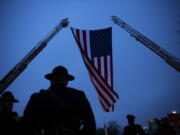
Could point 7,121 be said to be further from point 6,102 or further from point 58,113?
point 58,113

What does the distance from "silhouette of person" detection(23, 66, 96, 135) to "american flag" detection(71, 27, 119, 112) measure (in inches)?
137

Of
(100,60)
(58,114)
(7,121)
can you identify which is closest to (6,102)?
(7,121)

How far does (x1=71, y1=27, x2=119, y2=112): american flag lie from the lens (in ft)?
17.2

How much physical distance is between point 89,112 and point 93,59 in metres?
4.16

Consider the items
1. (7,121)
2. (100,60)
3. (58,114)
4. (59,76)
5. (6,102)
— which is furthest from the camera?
(100,60)

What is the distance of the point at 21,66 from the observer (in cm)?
1352

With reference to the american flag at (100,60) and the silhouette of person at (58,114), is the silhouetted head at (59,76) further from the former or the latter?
the american flag at (100,60)

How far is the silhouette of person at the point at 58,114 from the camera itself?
164 centimetres

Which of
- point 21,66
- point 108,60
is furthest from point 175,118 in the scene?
point 21,66

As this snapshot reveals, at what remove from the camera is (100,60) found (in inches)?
231

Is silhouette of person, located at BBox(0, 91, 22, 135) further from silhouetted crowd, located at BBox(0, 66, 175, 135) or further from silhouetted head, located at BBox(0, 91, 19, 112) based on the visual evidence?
silhouetted crowd, located at BBox(0, 66, 175, 135)

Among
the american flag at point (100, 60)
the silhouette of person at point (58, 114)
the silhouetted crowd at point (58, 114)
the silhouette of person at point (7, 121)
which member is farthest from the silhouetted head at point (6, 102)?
the american flag at point (100, 60)

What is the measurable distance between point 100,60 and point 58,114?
4.40 meters

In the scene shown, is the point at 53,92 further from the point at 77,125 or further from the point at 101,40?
the point at 101,40
